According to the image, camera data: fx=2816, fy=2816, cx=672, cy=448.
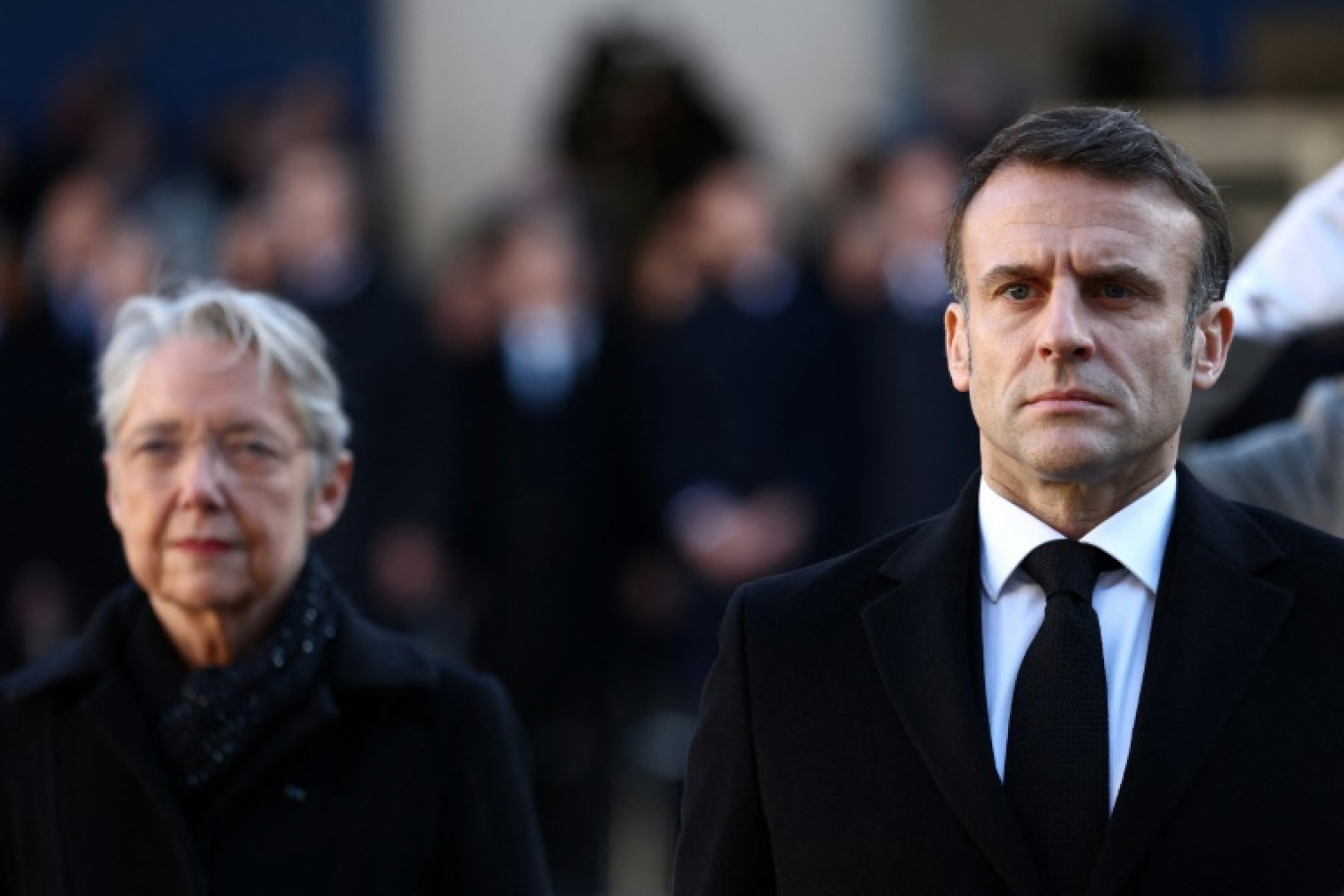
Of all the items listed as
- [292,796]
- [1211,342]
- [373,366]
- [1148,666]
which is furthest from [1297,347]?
[373,366]

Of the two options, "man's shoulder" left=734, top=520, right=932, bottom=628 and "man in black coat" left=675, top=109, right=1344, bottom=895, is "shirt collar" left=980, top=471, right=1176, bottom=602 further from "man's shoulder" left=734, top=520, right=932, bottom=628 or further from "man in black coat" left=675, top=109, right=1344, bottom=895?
"man's shoulder" left=734, top=520, right=932, bottom=628

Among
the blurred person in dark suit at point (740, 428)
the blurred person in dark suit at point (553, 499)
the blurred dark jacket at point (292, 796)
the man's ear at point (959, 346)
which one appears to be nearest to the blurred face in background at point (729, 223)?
the blurred person in dark suit at point (740, 428)

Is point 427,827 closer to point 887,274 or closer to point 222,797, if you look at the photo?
point 222,797

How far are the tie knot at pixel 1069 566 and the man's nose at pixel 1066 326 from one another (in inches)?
9.6

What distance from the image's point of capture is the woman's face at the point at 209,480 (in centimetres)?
448

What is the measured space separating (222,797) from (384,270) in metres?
4.93

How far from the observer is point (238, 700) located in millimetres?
4383

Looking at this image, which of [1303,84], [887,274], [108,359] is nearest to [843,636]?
[108,359]

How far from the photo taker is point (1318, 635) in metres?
3.45

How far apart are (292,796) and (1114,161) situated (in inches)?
65.8

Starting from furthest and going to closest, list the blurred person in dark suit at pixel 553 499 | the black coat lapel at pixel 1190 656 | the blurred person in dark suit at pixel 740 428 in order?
the blurred person in dark suit at pixel 553 499 < the blurred person in dark suit at pixel 740 428 < the black coat lapel at pixel 1190 656

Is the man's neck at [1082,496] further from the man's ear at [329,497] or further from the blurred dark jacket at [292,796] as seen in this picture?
the man's ear at [329,497]

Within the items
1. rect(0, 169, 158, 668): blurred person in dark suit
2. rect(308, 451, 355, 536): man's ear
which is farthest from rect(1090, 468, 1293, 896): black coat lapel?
rect(0, 169, 158, 668): blurred person in dark suit

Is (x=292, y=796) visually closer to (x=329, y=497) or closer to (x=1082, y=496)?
(x=329, y=497)
